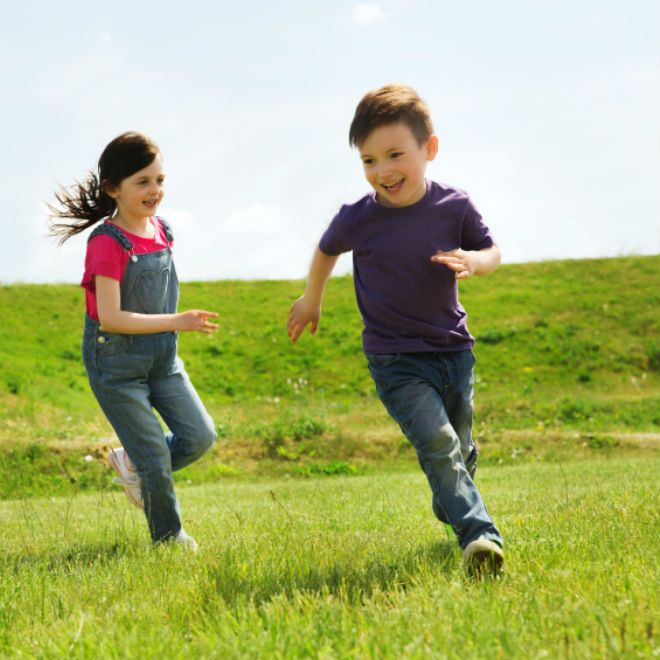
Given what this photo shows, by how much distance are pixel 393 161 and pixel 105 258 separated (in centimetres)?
183

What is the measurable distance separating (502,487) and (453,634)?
6.35 m

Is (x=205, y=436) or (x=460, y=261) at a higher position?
(x=460, y=261)

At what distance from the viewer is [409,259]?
4.57 meters

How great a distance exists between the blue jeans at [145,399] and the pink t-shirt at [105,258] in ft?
0.61

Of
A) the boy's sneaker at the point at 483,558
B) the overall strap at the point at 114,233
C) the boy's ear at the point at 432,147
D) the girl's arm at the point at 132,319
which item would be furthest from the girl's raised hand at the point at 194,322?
the boy's sneaker at the point at 483,558

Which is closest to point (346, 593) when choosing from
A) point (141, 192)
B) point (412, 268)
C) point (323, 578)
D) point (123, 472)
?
point (323, 578)

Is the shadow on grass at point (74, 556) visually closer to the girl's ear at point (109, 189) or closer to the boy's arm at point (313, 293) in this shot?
the boy's arm at point (313, 293)

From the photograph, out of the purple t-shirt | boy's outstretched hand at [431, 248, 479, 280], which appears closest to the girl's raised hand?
the purple t-shirt

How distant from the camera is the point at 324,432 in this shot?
14766 mm

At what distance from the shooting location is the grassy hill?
14.5 m

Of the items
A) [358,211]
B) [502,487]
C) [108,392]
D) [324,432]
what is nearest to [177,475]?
[324,432]

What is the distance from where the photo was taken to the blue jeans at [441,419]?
13.3ft

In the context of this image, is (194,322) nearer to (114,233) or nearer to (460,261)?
(114,233)

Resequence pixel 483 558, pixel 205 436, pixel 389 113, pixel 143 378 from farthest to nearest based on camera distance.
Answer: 1. pixel 205 436
2. pixel 143 378
3. pixel 389 113
4. pixel 483 558
